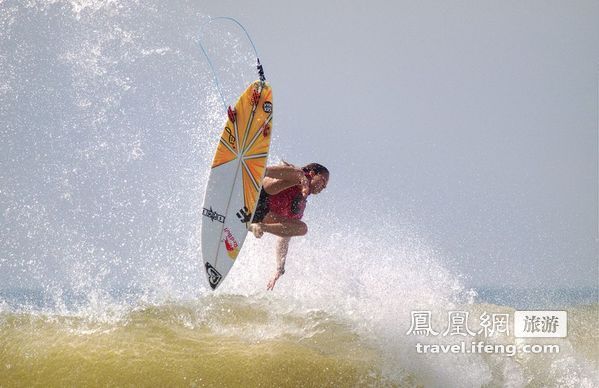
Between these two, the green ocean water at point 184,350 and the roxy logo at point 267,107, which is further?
the roxy logo at point 267,107

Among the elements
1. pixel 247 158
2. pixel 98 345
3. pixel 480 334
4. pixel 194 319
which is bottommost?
pixel 98 345

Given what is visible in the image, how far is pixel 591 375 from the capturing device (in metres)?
7.53

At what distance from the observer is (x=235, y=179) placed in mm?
8305

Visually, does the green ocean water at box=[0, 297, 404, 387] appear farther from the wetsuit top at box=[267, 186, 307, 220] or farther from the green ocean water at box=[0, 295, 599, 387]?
the wetsuit top at box=[267, 186, 307, 220]

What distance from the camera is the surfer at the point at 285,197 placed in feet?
25.9

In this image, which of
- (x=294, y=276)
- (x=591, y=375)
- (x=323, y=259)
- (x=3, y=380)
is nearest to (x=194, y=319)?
(x=3, y=380)

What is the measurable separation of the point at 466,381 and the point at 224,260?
3.93 meters

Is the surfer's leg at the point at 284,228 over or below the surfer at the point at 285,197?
below

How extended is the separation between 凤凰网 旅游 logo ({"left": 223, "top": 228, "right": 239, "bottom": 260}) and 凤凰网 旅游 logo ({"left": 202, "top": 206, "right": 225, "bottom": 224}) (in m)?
0.19

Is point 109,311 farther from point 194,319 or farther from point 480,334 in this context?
point 480,334

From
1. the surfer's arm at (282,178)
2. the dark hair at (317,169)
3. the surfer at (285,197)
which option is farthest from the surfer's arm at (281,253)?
the dark hair at (317,169)

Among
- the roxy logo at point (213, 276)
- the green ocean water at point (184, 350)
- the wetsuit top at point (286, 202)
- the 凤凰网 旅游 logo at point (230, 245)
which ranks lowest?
the green ocean water at point (184, 350)

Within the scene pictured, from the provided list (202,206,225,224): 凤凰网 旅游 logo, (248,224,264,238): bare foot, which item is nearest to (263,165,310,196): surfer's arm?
(248,224,264,238): bare foot

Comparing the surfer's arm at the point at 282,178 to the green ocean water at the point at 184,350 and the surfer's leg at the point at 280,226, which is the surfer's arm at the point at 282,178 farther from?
the green ocean water at the point at 184,350
